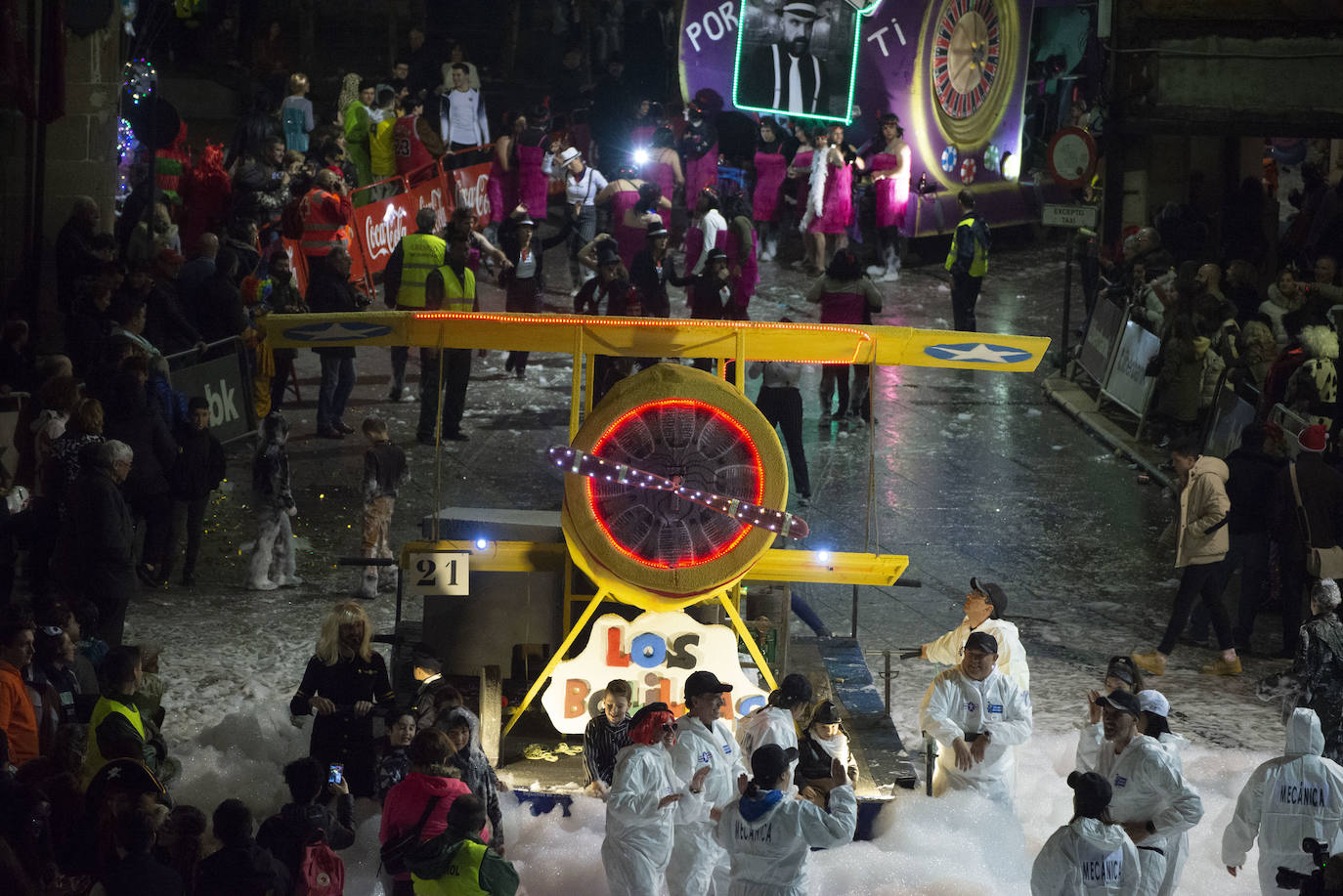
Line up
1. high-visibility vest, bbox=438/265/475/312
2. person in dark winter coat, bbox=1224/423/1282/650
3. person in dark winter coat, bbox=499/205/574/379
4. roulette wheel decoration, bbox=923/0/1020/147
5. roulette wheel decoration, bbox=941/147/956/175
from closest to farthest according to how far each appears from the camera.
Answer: person in dark winter coat, bbox=1224/423/1282/650 < high-visibility vest, bbox=438/265/475/312 < person in dark winter coat, bbox=499/205/574/379 < roulette wheel decoration, bbox=923/0/1020/147 < roulette wheel decoration, bbox=941/147/956/175

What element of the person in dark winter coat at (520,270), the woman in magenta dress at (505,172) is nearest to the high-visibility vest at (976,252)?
the person in dark winter coat at (520,270)

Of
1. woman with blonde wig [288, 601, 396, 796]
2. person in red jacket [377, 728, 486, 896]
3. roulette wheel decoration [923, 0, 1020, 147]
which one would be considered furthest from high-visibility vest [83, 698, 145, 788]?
roulette wheel decoration [923, 0, 1020, 147]

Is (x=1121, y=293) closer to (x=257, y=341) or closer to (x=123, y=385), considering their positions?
(x=257, y=341)

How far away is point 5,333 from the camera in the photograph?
1420cm

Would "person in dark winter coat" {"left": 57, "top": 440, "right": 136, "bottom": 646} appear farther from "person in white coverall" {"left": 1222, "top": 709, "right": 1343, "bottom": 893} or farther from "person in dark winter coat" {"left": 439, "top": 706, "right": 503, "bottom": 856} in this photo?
"person in white coverall" {"left": 1222, "top": 709, "right": 1343, "bottom": 893}

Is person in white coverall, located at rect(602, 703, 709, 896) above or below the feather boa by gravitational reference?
below

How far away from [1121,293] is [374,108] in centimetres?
1060

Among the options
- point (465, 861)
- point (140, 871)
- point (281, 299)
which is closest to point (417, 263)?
point (281, 299)

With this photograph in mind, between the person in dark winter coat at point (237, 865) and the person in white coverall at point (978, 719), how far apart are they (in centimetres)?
378

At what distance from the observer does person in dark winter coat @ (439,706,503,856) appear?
789 centimetres

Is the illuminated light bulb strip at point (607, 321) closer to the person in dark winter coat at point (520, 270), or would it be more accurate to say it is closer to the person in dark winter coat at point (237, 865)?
the person in dark winter coat at point (237, 865)

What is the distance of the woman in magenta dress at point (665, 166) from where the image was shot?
23.6 metres

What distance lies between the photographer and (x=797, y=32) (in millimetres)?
24766

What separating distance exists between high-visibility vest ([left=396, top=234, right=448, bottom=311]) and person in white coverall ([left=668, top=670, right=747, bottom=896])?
9.01 meters
